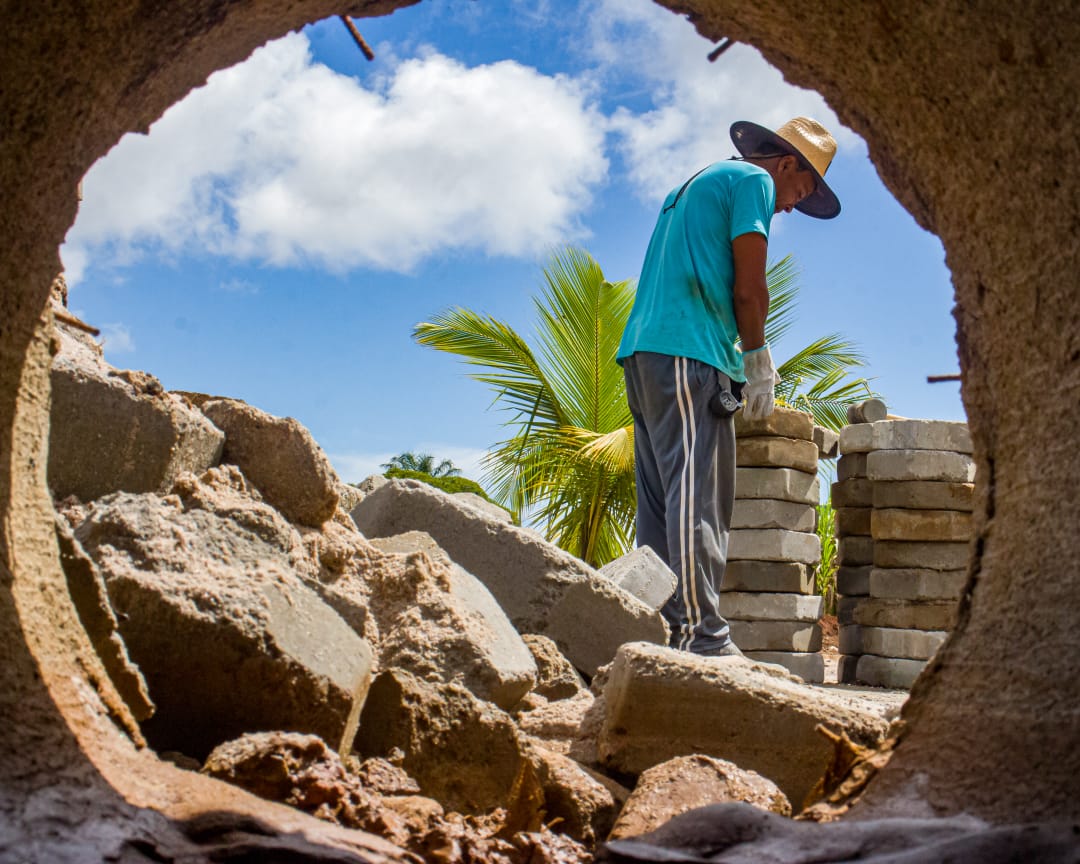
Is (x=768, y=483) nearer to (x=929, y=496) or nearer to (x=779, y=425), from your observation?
(x=779, y=425)

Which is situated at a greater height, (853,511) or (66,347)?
(853,511)

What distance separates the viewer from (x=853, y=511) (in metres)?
8.87

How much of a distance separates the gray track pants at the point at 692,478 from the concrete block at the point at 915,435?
450 cm

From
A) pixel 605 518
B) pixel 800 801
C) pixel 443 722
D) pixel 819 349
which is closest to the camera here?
pixel 443 722

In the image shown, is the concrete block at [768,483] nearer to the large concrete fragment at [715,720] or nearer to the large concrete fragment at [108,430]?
the large concrete fragment at [715,720]

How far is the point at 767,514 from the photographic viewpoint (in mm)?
7852

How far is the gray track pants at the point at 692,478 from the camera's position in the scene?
161 inches

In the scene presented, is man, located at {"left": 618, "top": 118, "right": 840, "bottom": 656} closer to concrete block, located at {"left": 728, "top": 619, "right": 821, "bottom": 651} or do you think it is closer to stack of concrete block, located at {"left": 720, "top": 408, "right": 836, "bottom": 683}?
stack of concrete block, located at {"left": 720, "top": 408, "right": 836, "bottom": 683}

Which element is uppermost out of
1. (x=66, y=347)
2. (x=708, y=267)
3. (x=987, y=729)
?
(x=708, y=267)

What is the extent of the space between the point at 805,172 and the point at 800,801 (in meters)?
3.04

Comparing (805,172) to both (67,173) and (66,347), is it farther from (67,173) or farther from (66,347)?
(67,173)

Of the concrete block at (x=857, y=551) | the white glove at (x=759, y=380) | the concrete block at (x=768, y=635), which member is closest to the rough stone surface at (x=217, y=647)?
the white glove at (x=759, y=380)

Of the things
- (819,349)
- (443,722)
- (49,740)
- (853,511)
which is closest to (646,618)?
(443,722)

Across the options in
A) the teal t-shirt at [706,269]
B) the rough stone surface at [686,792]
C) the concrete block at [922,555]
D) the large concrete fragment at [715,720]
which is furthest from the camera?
the concrete block at [922,555]
